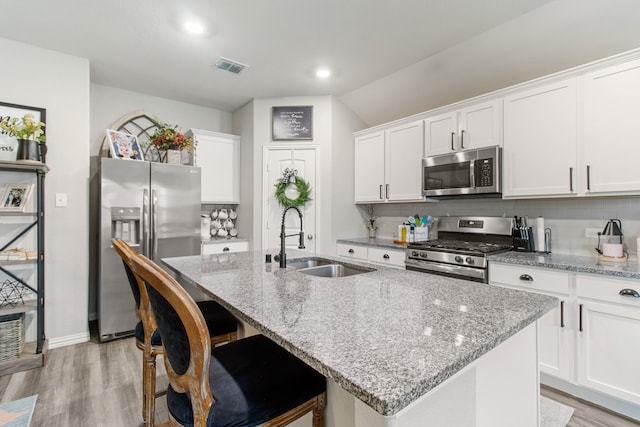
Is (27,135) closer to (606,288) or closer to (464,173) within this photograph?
(464,173)

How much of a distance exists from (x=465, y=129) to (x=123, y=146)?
11.1ft

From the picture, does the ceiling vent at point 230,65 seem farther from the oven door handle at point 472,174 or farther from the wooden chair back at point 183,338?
the wooden chair back at point 183,338

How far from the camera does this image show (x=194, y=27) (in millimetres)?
2463

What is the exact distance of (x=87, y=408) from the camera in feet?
6.31

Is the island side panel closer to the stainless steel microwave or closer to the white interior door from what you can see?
the stainless steel microwave

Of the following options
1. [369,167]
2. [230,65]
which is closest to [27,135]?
[230,65]

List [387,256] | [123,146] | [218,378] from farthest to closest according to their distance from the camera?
[387,256] → [123,146] → [218,378]

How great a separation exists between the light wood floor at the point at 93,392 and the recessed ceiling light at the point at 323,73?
304 cm

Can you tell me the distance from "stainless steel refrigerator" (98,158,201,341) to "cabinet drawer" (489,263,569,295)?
2844 mm

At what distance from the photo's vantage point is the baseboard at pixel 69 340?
2.78 m

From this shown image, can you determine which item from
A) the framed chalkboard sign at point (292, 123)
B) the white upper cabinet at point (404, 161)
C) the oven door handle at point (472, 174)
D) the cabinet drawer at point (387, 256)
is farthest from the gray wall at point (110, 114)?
the oven door handle at point (472, 174)

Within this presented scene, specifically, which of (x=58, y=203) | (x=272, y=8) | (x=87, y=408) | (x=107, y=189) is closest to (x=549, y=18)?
(x=272, y=8)

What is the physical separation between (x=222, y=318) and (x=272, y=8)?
7.00 feet

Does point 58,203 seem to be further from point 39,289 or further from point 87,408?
point 87,408
